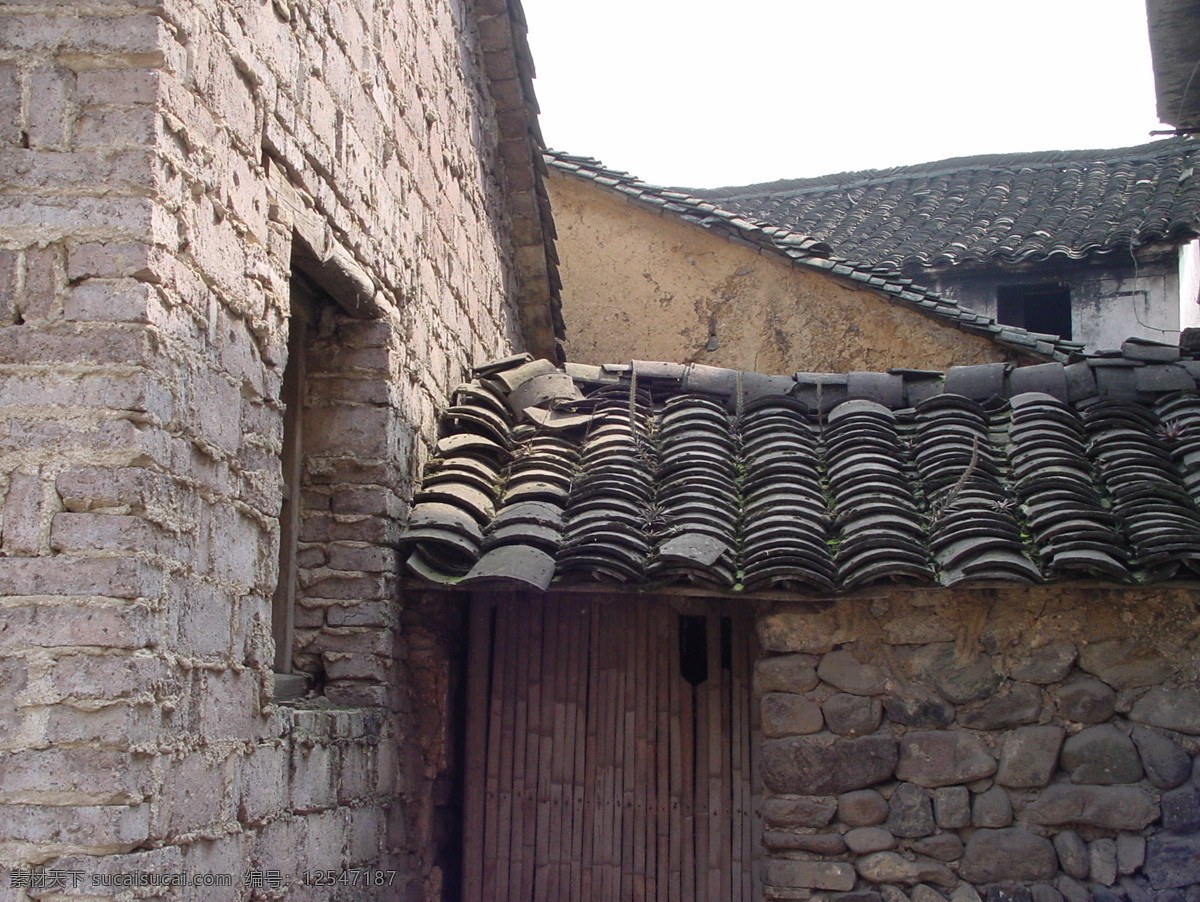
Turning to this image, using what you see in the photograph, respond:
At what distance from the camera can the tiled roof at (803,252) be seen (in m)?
8.69

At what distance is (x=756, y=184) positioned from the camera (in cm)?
1544

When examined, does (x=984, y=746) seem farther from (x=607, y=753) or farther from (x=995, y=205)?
(x=995, y=205)

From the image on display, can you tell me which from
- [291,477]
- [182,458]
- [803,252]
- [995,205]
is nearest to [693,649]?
[291,477]

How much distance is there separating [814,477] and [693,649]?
34.7 inches

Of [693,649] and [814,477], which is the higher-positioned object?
[814,477]

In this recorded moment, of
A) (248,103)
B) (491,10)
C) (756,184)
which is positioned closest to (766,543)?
(248,103)

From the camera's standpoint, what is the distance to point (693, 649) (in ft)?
17.4

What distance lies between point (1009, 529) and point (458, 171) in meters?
3.30

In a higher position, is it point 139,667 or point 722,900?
point 139,667

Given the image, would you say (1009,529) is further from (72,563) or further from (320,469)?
(72,563)

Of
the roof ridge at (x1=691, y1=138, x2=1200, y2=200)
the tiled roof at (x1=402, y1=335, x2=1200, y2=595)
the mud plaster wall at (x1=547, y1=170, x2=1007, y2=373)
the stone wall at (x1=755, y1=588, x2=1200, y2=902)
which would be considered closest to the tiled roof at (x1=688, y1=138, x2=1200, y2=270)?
the roof ridge at (x1=691, y1=138, x2=1200, y2=200)

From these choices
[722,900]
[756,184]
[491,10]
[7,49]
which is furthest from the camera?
[756,184]

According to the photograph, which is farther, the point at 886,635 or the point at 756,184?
the point at 756,184

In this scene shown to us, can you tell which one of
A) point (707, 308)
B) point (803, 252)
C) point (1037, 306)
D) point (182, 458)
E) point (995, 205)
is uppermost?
point (995, 205)
